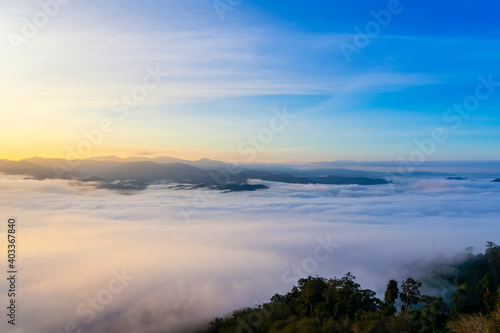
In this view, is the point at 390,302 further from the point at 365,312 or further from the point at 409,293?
the point at 365,312

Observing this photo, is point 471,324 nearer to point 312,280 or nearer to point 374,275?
point 312,280

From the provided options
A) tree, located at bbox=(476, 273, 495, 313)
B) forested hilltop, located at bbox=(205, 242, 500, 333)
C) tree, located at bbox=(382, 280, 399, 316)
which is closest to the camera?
forested hilltop, located at bbox=(205, 242, 500, 333)

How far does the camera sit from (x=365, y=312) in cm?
3741

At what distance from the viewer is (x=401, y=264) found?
132 m

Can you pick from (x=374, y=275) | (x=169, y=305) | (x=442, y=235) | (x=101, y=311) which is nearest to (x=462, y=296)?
(x=169, y=305)

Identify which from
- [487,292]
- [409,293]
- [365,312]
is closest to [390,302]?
[409,293]

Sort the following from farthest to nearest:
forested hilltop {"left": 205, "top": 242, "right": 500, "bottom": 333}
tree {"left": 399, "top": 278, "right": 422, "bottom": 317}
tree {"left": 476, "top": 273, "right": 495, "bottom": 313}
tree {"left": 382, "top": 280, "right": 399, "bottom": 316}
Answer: tree {"left": 399, "top": 278, "right": 422, "bottom": 317} → tree {"left": 476, "top": 273, "right": 495, "bottom": 313} → tree {"left": 382, "top": 280, "right": 399, "bottom": 316} → forested hilltop {"left": 205, "top": 242, "right": 500, "bottom": 333}

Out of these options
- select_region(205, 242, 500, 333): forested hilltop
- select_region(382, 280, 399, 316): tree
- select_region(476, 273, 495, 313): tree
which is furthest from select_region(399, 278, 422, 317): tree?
select_region(476, 273, 495, 313): tree


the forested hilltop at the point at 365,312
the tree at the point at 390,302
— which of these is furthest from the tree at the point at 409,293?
the tree at the point at 390,302

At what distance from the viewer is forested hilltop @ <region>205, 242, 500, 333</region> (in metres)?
33.2

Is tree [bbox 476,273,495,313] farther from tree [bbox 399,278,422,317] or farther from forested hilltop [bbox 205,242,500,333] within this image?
tree [bbox 399,278,422,317]

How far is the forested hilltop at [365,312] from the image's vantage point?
33.2 meters

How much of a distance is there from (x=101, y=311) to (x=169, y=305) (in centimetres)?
1712

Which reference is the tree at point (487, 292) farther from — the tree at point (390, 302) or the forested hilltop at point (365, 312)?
the tree at point (390, 302)
